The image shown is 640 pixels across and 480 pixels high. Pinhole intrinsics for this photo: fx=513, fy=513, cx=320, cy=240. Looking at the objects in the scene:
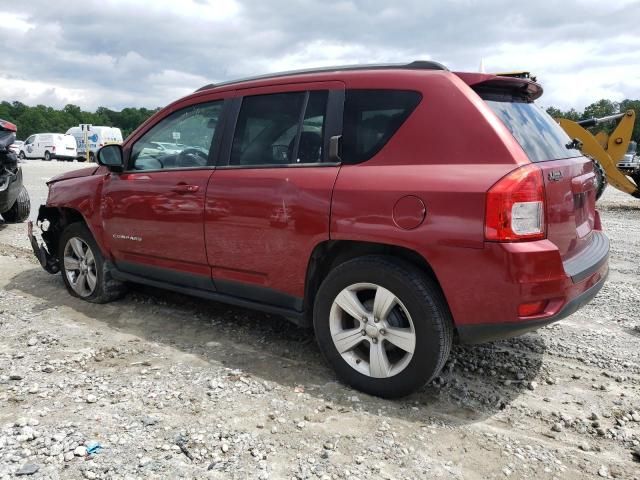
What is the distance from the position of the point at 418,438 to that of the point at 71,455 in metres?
1.69

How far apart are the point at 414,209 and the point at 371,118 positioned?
0.67 meters

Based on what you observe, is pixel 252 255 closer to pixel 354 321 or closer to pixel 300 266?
pixel 300 266

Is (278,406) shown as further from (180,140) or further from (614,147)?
(614,147)

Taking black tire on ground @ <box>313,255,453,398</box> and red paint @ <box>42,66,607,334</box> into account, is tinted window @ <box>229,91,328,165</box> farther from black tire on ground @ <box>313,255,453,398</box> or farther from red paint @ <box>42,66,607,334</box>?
black tire on ground @ <box>313,255,453,398</box>

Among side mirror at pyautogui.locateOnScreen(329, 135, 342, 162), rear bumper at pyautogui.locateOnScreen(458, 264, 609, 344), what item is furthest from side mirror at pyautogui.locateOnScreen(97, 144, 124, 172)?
rear bumper at pyautogui.locateOnScreen(458, 264, 609, 344)

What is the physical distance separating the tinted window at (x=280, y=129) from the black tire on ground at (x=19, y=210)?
6.81 metres

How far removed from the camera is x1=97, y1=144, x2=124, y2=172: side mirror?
4.27m

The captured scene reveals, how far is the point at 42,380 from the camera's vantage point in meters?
3.21

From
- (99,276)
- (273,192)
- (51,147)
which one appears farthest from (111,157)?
(51,147)

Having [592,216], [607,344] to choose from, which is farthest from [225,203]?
[607,344]

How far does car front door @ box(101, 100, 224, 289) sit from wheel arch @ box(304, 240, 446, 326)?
0.89m

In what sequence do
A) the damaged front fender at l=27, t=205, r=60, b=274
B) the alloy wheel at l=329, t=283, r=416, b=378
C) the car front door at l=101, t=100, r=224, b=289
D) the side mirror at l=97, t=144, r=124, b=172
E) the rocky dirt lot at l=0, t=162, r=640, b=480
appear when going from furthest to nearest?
the damaged front fender at l=27, t=205, r=60, b=274 → the side mirror at l=97, t=144, r=124, b=172 → the car front door at l=101, t=100, r=224, b=289 → the alloy wheel at l=329, t=283, r=416, b=378 → the rocky dirt lot at l=0, t=162, r=640, b=480

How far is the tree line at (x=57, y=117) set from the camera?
90625 mm

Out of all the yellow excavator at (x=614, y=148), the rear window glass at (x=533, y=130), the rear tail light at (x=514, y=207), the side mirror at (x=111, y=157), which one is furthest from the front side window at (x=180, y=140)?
the yellow excavator at (x=614, y=148)
